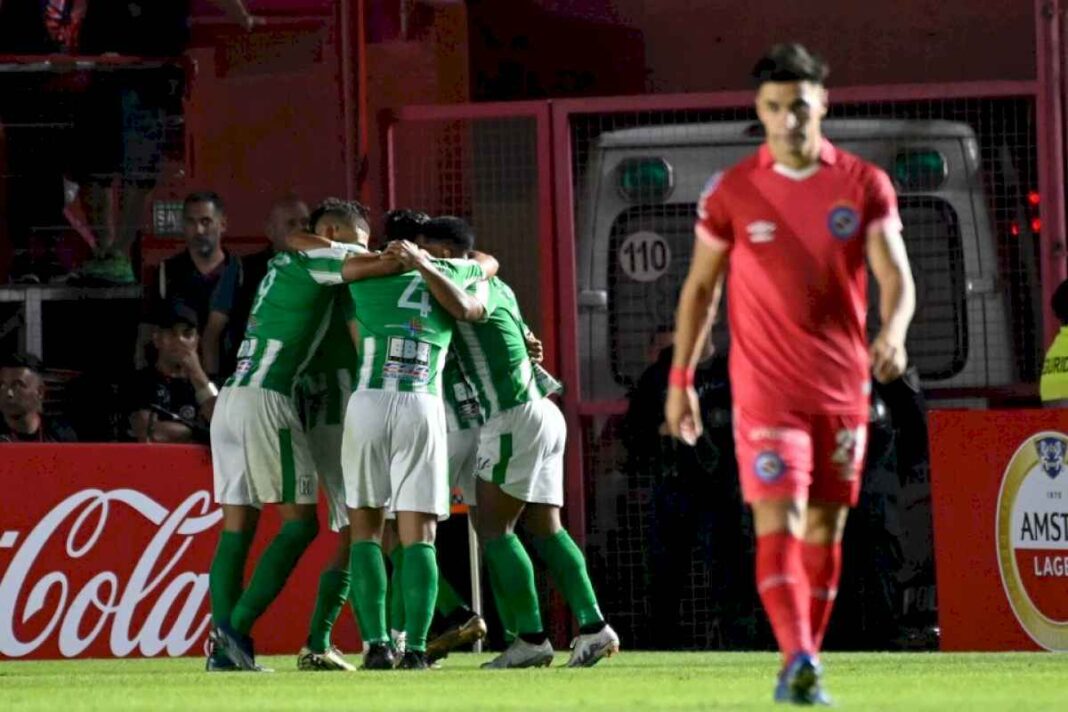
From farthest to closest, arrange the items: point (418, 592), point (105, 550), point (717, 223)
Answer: point (105, 550) → point (418, 592) → point (717, 223)

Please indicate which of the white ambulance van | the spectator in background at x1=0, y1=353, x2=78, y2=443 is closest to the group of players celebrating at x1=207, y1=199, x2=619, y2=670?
the white ambulance van

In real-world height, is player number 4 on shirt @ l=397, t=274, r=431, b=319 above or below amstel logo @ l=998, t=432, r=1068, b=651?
above

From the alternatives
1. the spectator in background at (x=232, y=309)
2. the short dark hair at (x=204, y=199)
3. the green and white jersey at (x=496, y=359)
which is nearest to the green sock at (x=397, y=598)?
the green and white jersey at (x=496, y=359)

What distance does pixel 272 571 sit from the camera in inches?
488

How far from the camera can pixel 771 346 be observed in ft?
29.3

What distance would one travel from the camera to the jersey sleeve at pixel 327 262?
479 inches

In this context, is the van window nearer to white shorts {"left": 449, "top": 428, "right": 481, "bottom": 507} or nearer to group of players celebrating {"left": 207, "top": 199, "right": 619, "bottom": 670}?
group of players celebrating {"left": 207, "top": 199, "right": 619, "bottom": 670}

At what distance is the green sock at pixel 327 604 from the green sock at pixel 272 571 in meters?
0.30

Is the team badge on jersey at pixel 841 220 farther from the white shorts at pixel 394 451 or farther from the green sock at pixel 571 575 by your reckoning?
the green sock at pixel 571 575

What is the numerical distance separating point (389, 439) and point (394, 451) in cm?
6

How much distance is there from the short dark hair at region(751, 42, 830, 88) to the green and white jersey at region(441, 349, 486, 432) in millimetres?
4120

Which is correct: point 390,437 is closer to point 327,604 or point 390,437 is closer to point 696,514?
point 327,604

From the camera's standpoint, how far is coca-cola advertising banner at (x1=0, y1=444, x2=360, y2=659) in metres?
14.1

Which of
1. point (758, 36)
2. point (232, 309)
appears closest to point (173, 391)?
point (232, 309)
